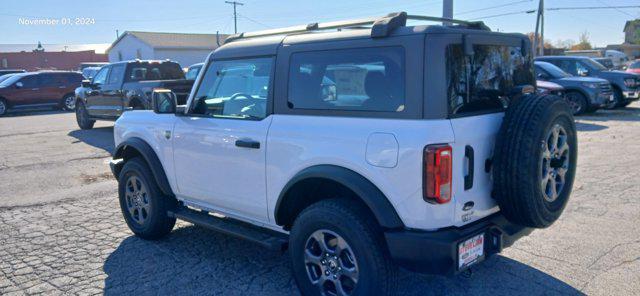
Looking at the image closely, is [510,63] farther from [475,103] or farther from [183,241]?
[183,241]

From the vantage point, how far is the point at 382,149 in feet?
9.88

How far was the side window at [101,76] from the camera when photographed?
13248 millimetres

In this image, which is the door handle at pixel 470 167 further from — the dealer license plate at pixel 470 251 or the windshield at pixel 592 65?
the windshield at pixel 592 65

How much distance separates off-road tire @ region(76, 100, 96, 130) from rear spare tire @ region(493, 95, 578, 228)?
43.4ft

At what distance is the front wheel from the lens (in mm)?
14210

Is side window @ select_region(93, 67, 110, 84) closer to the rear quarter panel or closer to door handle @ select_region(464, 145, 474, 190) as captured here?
the rear quarter panel

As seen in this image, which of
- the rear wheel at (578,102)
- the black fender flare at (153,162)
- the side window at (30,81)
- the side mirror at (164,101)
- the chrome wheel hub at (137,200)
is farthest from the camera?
the side window at (30,81)

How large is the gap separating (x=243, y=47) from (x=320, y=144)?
1.30 metres

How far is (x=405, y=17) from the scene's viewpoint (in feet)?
10.6

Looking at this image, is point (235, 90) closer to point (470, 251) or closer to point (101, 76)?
point (470, 251)

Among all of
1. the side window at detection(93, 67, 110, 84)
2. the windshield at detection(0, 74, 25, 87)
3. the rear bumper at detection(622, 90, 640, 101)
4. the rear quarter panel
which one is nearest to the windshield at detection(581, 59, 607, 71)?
the rear bumper at detection(622, 90, 640, 101)

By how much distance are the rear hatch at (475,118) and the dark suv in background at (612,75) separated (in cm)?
1375

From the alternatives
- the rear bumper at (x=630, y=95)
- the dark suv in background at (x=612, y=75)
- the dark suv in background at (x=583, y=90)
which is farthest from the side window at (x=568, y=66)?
the rear bumper at (x=630, y=95)

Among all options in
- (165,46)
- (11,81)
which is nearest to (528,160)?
(11,81)
